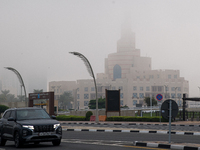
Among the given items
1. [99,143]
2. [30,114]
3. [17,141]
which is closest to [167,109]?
[99,143]

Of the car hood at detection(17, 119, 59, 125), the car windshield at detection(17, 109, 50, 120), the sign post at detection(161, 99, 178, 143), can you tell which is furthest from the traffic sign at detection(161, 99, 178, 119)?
the car windshield at detection(17, 109, 50, 120)

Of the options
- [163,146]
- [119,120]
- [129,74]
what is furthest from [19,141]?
[129,74]

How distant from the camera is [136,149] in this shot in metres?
12.2

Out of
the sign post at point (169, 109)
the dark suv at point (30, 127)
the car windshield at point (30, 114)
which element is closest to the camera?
the dark suv at point (30, 127)

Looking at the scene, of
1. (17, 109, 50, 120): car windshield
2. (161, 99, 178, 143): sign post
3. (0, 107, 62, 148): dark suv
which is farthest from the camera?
(17, 109, 50, 120): car windshield

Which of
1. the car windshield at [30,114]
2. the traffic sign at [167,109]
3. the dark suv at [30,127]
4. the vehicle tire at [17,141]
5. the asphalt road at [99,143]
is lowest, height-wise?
the asphalt road at [99,143]

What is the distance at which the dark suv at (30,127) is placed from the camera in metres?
12.7

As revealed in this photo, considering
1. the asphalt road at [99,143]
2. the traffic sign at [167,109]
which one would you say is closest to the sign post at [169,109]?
the traffic sign at [167,109]

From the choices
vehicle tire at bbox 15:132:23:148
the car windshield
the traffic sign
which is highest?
the traffic sign

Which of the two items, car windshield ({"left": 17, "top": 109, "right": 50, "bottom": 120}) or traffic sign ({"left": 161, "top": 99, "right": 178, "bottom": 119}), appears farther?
car windshield ({"left": 17, "top": 109, "right": 50, "bottom": 120})

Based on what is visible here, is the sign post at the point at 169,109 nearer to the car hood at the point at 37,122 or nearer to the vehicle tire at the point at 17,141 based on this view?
the car hood at the point at 37,122

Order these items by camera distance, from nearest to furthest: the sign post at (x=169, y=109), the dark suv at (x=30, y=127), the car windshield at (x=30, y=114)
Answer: the dark suv at (x=30, y=127) → the sign post at (x=169, y=109) → the car windshield at (x=30, y=114)

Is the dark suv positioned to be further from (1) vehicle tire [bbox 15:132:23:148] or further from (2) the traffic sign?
(2) the traffic sign

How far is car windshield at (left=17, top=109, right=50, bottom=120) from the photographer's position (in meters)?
13.7
